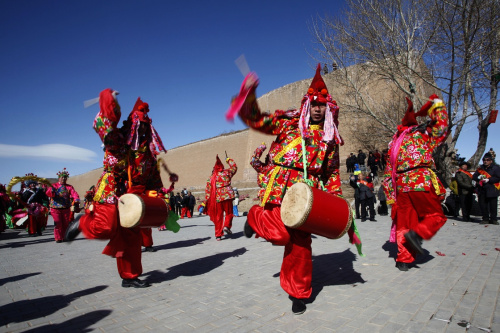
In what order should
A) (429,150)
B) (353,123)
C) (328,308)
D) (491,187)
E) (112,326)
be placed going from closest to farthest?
1. (112,326)
2. (328,308)
3. (429,150)
4. (491,187)
5. (353,123)

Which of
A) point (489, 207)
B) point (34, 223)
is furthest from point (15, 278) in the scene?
point (489, 207)

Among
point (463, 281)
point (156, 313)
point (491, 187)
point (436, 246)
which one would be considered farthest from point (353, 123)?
point (156, 313)

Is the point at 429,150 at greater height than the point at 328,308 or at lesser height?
greater

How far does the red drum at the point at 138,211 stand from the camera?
3.28 metres

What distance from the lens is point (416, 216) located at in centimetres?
414

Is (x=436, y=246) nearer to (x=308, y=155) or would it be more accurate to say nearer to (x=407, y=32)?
(x=308, y=155)

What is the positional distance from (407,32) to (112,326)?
16.1m

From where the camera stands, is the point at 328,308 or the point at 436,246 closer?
the point at 328,308

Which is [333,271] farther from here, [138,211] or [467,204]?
[467,204]

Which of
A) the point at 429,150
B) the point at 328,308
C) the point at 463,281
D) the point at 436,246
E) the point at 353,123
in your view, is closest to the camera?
the point at 328,308

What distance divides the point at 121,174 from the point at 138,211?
0.71 m

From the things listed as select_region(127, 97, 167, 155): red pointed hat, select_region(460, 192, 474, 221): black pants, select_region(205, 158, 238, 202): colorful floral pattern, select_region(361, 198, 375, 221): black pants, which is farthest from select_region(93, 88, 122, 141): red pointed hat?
select_region(460, 192, 474, 221): black pants

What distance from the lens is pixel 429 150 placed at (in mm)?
4199

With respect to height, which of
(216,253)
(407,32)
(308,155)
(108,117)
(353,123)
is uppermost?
(407,32)
